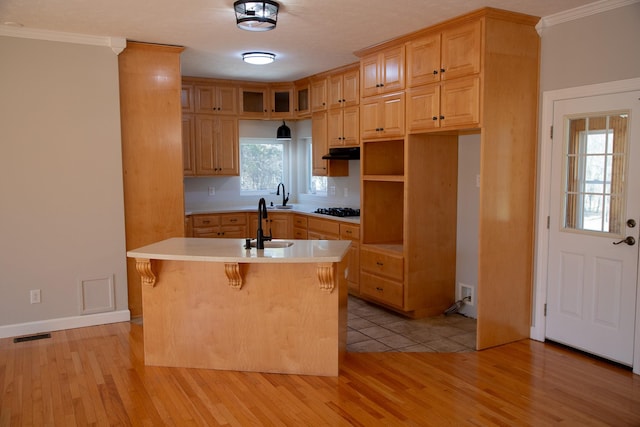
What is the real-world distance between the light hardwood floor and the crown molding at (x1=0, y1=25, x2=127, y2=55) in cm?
272

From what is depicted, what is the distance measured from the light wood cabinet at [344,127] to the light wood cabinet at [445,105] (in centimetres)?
117

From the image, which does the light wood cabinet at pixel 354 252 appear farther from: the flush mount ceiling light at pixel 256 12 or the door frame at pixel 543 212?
the flush mount ceiling light at pixel 256 12

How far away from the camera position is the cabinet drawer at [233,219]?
6820 mm

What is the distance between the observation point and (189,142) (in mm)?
6676

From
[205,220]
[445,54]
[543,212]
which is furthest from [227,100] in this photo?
[543,212]

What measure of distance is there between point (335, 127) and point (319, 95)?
0.61 m

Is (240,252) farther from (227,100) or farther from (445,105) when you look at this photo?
(227,100)

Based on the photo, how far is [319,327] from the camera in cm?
358

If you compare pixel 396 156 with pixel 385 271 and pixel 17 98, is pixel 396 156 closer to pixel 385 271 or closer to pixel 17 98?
pixel 385 271

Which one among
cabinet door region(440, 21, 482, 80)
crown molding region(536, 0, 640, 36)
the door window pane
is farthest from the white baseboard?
crown molding region(536, 0, 640, 36)

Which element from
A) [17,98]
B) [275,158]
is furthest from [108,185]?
[275,158]

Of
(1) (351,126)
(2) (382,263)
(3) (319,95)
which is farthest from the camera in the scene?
(3) (319,95)

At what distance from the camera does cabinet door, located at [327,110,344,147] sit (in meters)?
6.06

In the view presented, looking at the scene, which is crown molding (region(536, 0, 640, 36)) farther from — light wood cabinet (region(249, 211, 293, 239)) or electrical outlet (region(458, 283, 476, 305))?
light wood cabinet (region(249, 211, 293, 239))
